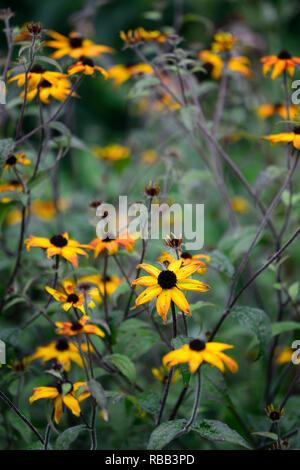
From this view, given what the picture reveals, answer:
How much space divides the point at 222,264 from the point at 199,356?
0.35 metres

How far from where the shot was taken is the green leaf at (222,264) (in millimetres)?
1025

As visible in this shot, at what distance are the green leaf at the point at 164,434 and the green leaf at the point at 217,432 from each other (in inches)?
1.2

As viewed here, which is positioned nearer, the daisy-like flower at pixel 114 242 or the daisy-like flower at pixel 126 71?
the daisy-like flower at pixel 114 242

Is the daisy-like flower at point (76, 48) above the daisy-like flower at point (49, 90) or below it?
→ above

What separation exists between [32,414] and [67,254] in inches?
24.6

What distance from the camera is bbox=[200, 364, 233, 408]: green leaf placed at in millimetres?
859

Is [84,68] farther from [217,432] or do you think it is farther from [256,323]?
[217,432]

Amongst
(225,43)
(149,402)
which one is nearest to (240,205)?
(225,43)


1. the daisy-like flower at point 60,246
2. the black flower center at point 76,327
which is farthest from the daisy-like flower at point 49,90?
the black flower center at point 76,327

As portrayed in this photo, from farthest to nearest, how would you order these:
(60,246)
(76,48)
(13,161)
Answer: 1. (76,48)
2. (13,161)
3. (60,246)

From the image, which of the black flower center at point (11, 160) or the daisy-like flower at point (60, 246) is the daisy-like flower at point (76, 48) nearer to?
the black flower center at point (11, 160)

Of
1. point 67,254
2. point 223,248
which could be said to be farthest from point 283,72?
point 67,254

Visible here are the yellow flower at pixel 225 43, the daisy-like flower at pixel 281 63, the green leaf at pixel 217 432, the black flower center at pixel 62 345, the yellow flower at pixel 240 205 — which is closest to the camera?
the green leaf at pixel 217 432

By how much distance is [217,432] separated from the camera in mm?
837
